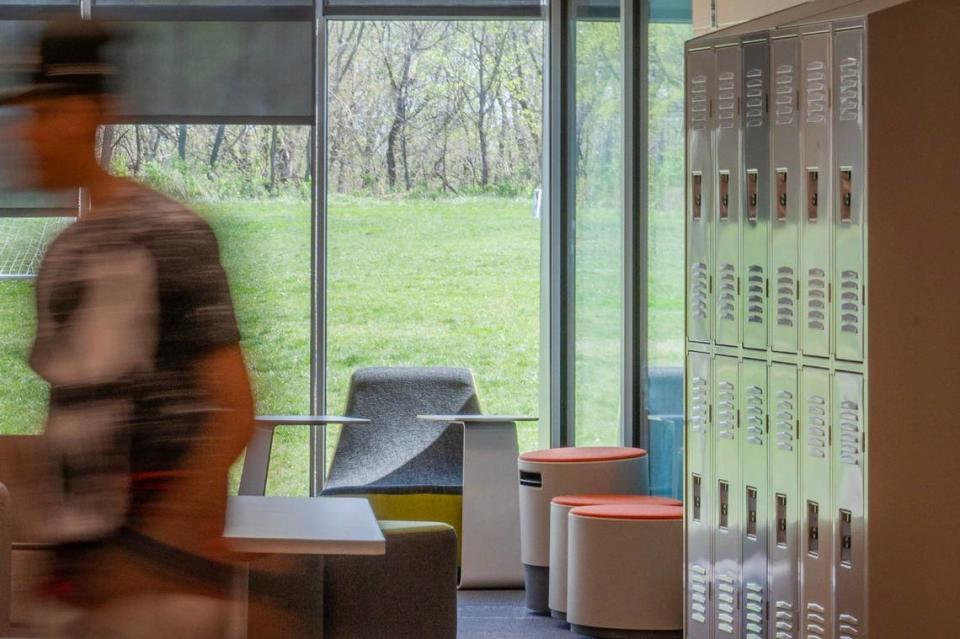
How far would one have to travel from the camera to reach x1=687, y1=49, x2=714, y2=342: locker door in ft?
13.9

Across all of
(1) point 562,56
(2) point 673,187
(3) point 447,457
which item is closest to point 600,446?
(3) point 447,457

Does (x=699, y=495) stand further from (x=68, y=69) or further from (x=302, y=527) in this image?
(x=68, y=69)

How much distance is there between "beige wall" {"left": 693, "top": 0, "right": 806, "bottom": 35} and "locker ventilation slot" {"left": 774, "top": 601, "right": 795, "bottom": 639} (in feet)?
5.03

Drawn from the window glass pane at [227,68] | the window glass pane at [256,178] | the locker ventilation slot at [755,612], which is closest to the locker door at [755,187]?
the locker ventilation slot at [755,612]

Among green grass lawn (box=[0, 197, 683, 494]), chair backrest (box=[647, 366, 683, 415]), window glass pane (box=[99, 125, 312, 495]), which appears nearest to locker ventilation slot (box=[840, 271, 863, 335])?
chair backrest (box=[647, 366, 683, 415])

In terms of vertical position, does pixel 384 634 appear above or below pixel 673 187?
below

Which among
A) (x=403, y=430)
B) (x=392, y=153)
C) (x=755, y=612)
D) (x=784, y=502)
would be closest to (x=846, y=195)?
(x=784, y=502)

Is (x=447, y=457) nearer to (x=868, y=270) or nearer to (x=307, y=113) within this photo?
(x=307, y=113)

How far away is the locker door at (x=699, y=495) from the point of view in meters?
4.31

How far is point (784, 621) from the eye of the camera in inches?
156

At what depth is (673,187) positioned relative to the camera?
5.33 m

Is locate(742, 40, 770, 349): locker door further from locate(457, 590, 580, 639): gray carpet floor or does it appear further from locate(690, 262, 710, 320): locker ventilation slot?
locate(457, 590, 580, 639): gray carpet floor

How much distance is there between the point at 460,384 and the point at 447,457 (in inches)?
13.0

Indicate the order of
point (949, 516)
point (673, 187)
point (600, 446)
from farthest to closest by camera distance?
point (600, 446) → point (673, 187) → point (949, 516)
